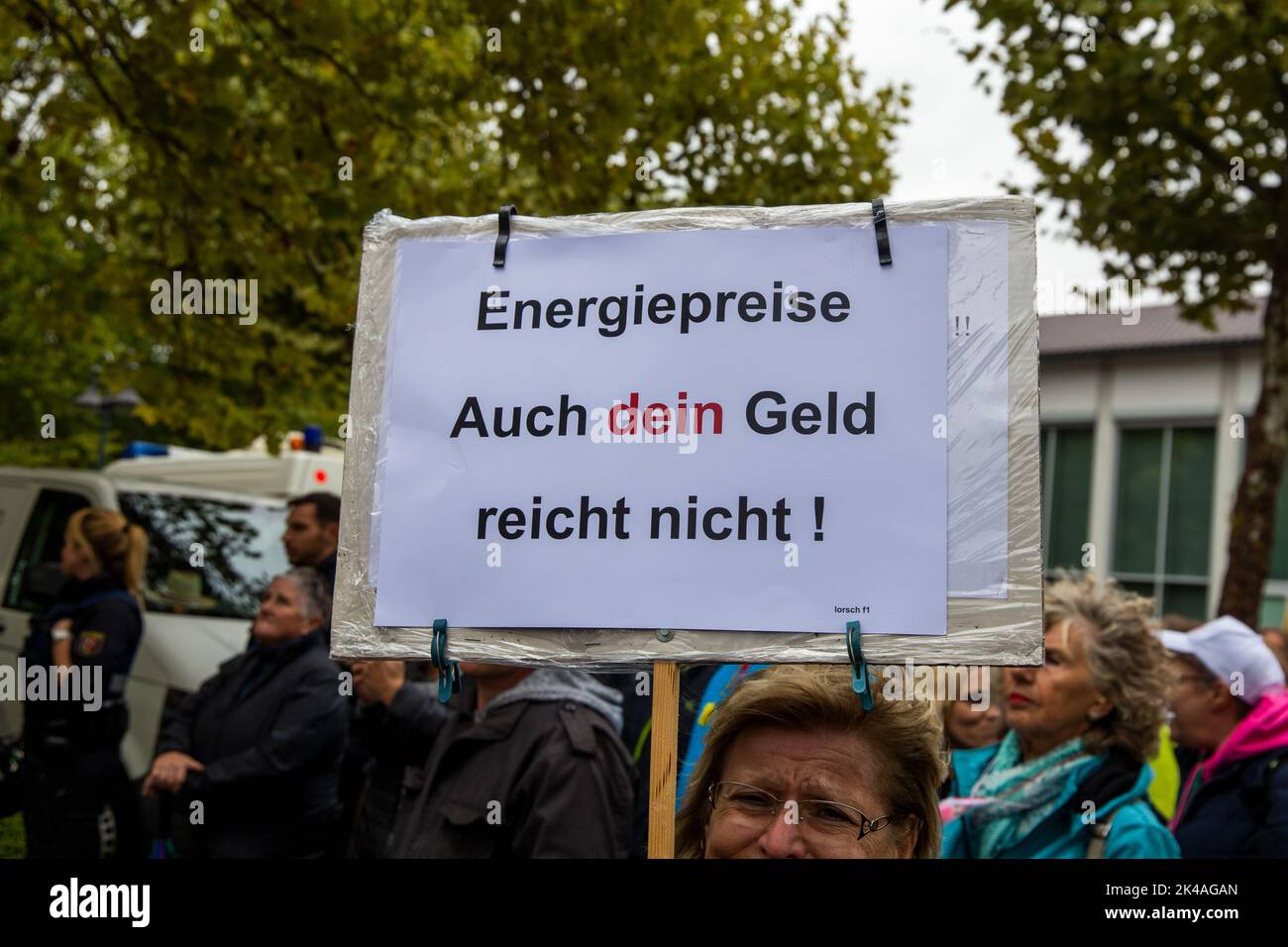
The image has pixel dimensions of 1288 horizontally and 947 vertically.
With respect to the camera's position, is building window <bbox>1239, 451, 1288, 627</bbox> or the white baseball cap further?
building window <bbox>1239, 451, 1288, 627</bbox>

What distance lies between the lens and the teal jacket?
9.75ft

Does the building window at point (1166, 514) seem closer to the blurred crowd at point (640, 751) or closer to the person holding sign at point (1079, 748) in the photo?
the blurred crowd at point (640, 751)

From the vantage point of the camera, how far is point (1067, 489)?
28.1 meters

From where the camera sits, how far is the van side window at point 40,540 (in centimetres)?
777

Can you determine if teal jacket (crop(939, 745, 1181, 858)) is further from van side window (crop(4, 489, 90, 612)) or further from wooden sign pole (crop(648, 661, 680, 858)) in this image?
van side window (crop(4, 489, 90, 612))

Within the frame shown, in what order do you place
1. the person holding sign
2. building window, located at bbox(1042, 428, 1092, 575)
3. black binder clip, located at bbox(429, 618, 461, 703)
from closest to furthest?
1. black binder clip, located at bbox(429, 618, 461, 703)
2. the person holding sign
3. building window, located at bbox(1042, 428, 1092, 575)

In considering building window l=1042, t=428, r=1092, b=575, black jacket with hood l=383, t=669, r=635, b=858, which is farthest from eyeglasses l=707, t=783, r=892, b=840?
building window l=1042, t=428, r=1092, b=575

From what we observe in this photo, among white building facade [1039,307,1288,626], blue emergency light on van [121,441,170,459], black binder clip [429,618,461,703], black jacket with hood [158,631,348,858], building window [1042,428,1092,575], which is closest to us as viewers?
black binder clip [429,618,461,703]

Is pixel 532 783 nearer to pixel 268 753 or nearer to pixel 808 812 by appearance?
pixel 808 812

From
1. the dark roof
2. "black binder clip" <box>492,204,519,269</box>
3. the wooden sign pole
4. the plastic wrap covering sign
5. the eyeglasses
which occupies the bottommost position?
the eyeglasses

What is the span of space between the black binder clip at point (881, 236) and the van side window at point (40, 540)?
6.71 m

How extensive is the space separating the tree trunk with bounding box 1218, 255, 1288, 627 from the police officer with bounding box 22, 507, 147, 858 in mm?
6592

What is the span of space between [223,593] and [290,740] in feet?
10.3

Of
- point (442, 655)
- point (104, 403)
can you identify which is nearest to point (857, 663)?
point (442, 655)
